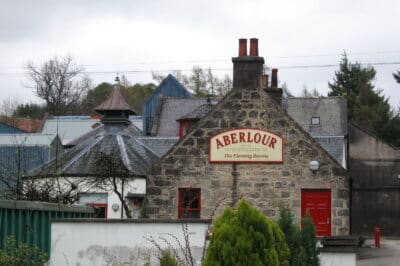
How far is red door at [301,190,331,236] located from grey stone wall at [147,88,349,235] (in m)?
0.17

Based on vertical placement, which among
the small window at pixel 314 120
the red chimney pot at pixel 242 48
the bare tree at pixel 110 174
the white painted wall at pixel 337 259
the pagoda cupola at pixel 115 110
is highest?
the red chimney pot at pixel 242 48

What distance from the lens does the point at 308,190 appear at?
2461cm

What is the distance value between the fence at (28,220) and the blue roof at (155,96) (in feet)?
103

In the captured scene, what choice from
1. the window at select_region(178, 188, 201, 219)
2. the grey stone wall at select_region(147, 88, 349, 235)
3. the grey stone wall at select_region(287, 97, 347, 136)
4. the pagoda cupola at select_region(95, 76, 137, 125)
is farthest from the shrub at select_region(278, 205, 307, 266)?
the grey stone wall at select_region(287, 97, 347, 136)

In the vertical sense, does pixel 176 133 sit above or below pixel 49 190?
above

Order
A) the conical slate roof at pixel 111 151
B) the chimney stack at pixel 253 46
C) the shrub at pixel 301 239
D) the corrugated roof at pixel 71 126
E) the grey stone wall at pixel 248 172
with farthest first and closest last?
the corrugated roof at pixel 71 126
the conical slate roof at pixel 111 151
the chimney stack at pixel 253 46
the grey stone wall at pixel 248 172
the shrub at pixel 301 239

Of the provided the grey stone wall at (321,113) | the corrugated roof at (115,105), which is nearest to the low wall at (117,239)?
the corrugated roof at (115,105)

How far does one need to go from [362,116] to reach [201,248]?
163 feet

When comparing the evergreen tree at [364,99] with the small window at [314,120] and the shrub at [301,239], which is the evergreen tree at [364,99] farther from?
the shrub at [301,239]

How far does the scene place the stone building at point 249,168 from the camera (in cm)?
2445

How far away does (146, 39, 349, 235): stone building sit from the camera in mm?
24453

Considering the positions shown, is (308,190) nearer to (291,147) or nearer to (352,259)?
(291,147)

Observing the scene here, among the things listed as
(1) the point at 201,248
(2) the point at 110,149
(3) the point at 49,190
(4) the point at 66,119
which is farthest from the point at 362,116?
(1) the point at 201,248

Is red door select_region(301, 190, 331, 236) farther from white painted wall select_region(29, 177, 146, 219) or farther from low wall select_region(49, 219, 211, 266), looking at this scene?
low wall select_region(49, 219, 211, 266)
